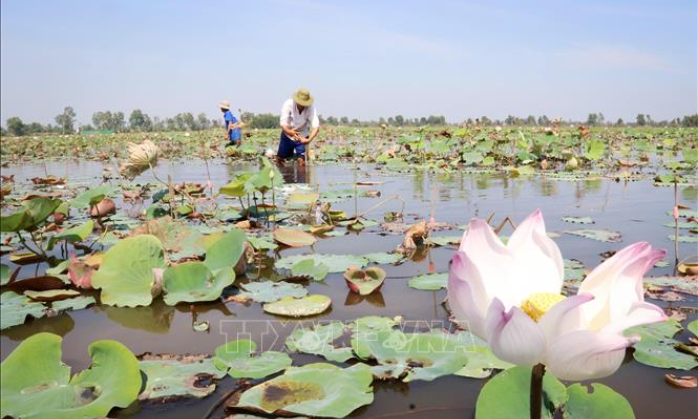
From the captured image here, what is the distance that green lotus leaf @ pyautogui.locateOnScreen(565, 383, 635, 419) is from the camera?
3.18ft

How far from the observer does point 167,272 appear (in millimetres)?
2004

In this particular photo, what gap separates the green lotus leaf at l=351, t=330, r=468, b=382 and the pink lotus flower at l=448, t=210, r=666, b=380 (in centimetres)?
57

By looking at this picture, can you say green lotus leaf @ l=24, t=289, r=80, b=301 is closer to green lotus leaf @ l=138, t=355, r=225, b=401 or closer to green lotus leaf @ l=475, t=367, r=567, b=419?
green lotus leaf @ l=138, t=355, r=225, b=401

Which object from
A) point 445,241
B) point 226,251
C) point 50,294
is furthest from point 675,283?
point 50,294

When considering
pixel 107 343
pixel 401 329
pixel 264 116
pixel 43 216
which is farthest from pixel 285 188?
pixel 264 116

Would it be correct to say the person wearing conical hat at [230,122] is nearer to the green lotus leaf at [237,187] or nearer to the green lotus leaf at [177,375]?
the green lotus leaf at [237,187]

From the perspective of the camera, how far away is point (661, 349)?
1.49m

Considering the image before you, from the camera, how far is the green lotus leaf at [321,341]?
1.47 meters

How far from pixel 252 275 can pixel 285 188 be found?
2.56 meters

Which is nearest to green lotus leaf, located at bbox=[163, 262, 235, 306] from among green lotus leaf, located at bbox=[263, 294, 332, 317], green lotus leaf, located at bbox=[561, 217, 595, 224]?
green lotus leaf, located at bbox=[263, 294, 332, 317]

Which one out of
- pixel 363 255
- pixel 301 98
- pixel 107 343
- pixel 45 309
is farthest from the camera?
pixel 301 98

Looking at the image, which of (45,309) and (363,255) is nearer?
(45,309)

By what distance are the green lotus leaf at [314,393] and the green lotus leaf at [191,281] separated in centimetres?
78

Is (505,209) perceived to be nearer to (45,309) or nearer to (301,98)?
(45,309)
